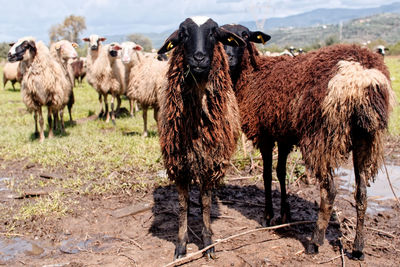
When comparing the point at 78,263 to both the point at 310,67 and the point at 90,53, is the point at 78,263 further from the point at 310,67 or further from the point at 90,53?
the point at 90,53

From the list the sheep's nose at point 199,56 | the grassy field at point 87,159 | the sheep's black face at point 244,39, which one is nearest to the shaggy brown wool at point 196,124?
the sheep's nose at point 199,56

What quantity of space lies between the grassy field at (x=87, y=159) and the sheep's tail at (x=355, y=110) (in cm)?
257

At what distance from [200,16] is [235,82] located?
4.80 feet

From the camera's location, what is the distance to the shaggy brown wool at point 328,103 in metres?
3.31

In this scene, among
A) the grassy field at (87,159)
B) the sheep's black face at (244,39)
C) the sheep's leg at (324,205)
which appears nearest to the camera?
the sheep's leg at (324,205)

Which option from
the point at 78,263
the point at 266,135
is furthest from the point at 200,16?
the point at 78,263

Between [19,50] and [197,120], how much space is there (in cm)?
589

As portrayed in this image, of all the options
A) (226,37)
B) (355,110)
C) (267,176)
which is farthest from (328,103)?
(267,176)

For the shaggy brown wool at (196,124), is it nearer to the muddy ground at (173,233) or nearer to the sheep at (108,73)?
the muddy ground at (173,233)

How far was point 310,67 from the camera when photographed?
3811 mm

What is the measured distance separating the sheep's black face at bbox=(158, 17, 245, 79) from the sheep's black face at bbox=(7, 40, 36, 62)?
556 centimetres

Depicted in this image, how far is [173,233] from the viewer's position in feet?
14.4

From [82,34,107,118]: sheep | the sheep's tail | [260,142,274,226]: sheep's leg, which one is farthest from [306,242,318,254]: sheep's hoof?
[82,34,107,118]: sheep

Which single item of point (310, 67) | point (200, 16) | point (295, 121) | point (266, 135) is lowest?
point (266, 135)
